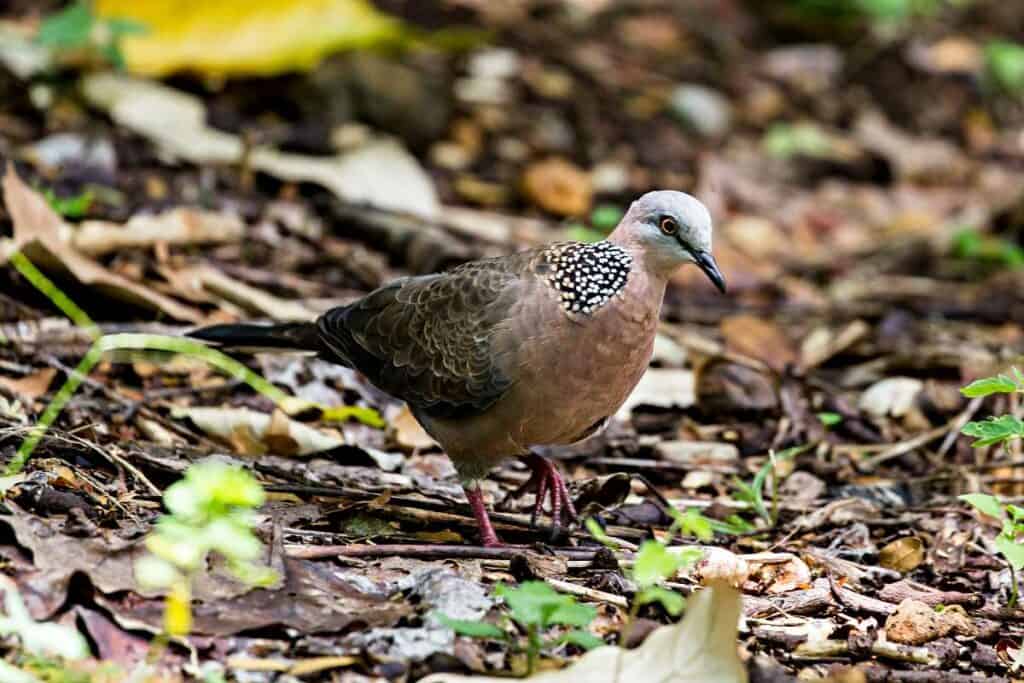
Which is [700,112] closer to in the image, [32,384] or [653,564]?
[32,384]

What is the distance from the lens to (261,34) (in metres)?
7.89

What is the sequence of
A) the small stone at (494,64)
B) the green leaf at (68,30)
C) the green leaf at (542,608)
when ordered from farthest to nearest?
the small stone at (494,64) → the green leaf at (68,30) → the green leaf at (542,608)

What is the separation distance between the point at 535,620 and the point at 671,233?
153 centimetres

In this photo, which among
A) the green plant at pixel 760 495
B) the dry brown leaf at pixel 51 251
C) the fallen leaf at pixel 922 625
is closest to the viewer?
the fallen leaf at pixel 922 625

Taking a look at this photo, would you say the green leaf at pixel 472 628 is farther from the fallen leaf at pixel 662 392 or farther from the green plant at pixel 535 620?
the fallen leaf at pixel 662 392

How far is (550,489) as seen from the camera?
4.55 meters

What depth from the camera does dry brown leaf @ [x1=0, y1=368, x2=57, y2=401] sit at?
4648 millimetres

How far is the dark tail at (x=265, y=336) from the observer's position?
4902 millimetres

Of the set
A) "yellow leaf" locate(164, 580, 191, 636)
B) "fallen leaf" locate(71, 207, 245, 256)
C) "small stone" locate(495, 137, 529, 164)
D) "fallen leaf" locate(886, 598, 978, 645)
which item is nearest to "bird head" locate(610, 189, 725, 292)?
"fallen leaf" locate(886, 598, 978, 645)

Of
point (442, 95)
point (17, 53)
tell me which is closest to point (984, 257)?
point (442, 95)

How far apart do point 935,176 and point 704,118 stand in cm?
166

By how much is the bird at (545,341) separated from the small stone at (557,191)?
144 inches

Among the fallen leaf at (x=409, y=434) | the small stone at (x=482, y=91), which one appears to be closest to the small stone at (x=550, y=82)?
the small stone at (x=482, y=91)

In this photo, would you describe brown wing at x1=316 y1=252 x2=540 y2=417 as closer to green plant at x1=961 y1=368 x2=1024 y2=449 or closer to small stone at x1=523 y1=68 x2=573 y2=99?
green plant at x1=961 y1=368 x2=1024 y2=449
